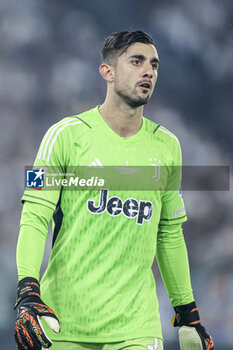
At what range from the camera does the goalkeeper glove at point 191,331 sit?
145 inches

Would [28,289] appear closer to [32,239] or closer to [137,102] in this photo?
[32,239]

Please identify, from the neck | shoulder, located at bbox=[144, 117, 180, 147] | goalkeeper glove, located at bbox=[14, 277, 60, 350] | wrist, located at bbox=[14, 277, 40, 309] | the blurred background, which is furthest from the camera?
the blurred background

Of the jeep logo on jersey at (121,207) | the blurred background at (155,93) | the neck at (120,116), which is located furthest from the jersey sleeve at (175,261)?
the blurred background at (155,93)

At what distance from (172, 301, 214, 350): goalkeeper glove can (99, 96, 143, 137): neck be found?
3.39ft

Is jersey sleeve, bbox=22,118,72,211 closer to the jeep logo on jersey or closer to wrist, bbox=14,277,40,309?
the jeep logo on jersey

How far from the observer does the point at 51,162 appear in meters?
3.40

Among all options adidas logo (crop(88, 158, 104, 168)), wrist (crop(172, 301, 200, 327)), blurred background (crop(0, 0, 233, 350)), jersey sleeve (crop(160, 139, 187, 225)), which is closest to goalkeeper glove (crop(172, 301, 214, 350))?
wrist (crop(172, 301, 200, 327))

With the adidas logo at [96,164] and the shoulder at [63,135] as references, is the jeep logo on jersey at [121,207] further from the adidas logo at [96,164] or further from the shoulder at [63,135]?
the shoulder at [63,135]

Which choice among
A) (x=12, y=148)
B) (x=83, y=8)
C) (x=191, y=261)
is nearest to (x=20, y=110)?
(x=12, y=148)

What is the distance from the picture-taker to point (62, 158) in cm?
345

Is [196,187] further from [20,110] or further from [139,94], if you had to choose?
[139,94]

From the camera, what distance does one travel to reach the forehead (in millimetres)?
3639

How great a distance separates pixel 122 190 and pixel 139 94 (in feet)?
1.69

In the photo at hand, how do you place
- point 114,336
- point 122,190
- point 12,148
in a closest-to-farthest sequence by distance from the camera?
point 114,336 → point 122,190 → point 12,148
